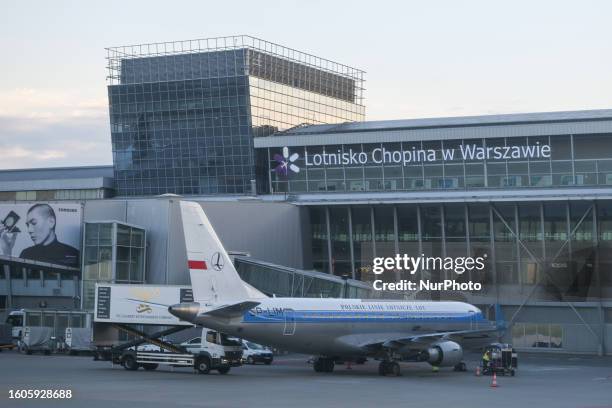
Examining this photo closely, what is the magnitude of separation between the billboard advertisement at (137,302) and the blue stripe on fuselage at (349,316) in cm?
904

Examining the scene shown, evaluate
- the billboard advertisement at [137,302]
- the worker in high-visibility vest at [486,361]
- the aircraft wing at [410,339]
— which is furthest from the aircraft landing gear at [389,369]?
the billboard advertisement at [137,302]

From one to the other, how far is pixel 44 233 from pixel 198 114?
26636 millimetres

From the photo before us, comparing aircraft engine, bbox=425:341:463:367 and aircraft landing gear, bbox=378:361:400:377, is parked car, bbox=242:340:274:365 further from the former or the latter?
aircraft engine, bbox=425:341:463:367

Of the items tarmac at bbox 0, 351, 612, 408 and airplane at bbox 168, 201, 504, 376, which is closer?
tarmac at bbox 0, 351, 612, 408

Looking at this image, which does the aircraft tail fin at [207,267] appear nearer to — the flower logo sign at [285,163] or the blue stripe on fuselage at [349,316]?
the blue stripe on fuselage at [349,316]

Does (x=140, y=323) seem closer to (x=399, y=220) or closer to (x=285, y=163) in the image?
(x=399, y=220)

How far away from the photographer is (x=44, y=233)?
8250 centimetres

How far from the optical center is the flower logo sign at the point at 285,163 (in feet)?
308

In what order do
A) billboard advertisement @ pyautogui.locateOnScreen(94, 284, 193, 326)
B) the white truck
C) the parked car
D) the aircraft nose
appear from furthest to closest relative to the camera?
the parked car, billboard advertisement @ pyautogui.locateOnScreen(94, 284, 193, 326), the white truck, the aircraft nose

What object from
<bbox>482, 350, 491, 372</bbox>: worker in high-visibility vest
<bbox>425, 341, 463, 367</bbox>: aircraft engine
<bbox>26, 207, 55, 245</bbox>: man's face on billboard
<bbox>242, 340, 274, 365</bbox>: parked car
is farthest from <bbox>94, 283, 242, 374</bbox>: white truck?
<bbox>26, 207, 55, 245</bbox>: man's face on billboard

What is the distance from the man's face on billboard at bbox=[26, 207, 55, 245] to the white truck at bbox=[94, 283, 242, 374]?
71.3 feet

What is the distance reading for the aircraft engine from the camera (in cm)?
5742

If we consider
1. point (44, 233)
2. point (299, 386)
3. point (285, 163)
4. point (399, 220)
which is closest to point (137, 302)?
point (299, 386)

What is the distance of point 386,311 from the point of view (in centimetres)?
5981
